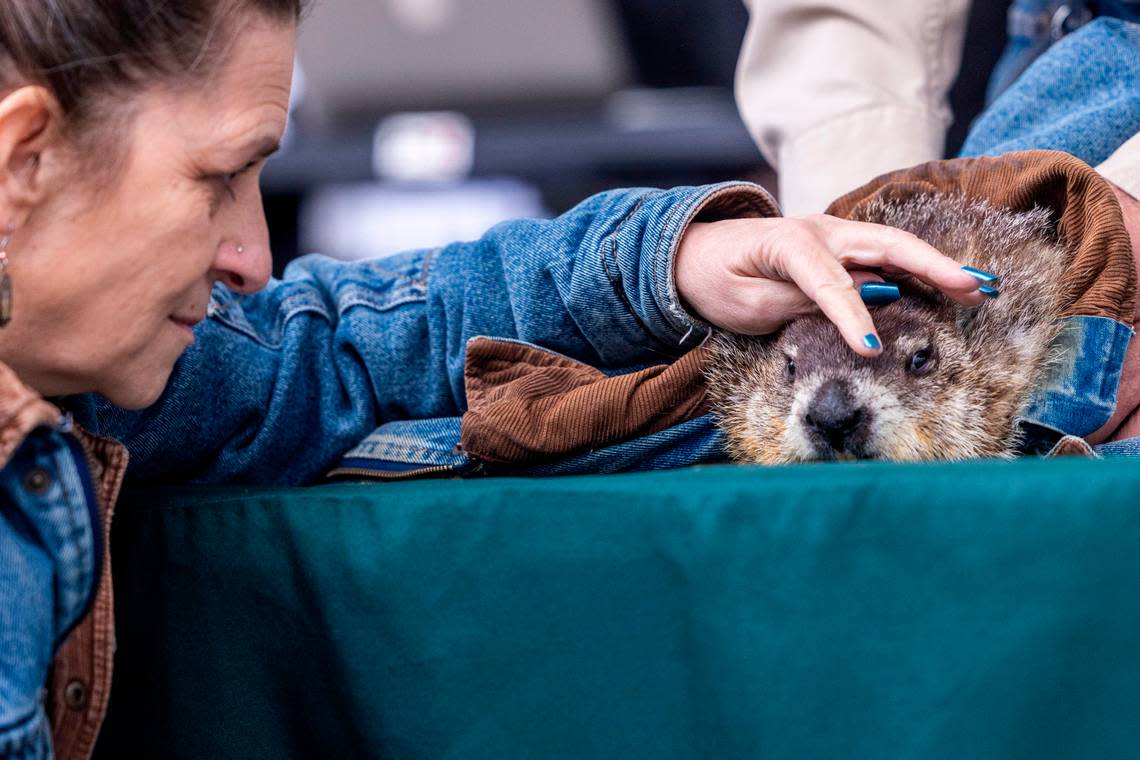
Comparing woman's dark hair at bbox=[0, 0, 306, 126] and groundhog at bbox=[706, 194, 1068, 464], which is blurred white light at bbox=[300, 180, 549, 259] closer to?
groundhog at bbox=[706, 194, 1068, 464]

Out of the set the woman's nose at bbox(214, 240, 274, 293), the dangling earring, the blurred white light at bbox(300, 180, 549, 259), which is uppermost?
the dangling earring

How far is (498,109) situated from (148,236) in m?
3.48

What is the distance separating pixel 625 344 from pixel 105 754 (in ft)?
1.95

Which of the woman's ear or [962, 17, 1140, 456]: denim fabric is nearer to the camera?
the woman's ear

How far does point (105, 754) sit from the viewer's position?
952 millimetres

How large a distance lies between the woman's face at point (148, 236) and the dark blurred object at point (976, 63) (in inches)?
51.2

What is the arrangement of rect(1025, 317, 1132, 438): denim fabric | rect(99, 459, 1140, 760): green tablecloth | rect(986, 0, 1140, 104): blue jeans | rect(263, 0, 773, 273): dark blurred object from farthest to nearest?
1. rect(263, 0, 773, 273): dark blurred object
2. rect(986, 0, 1140, 104): blue jeans
3. rect(1025, 317, 1132, 438): denim fabric
4. rect(99, 459, 1140, 760): green tablecloth

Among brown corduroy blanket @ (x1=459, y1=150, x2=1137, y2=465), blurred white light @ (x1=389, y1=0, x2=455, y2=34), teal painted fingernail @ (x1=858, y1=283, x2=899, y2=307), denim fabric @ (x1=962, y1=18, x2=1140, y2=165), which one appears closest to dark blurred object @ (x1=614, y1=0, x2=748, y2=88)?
blurred white light @ (x1=389, y1=0, x2=455, y2=34)

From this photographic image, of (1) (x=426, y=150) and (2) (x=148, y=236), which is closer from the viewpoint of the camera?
(2) (x=148, y=236)

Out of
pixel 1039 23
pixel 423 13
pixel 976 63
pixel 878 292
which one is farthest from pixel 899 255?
pixel 423 13

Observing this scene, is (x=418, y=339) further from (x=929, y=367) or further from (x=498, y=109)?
(x=498, y=109)

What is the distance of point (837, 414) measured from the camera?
1.00m

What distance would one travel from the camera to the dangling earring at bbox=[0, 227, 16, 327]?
77 cm

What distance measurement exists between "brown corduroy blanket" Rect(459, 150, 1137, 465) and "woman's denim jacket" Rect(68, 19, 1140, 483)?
3 cm
